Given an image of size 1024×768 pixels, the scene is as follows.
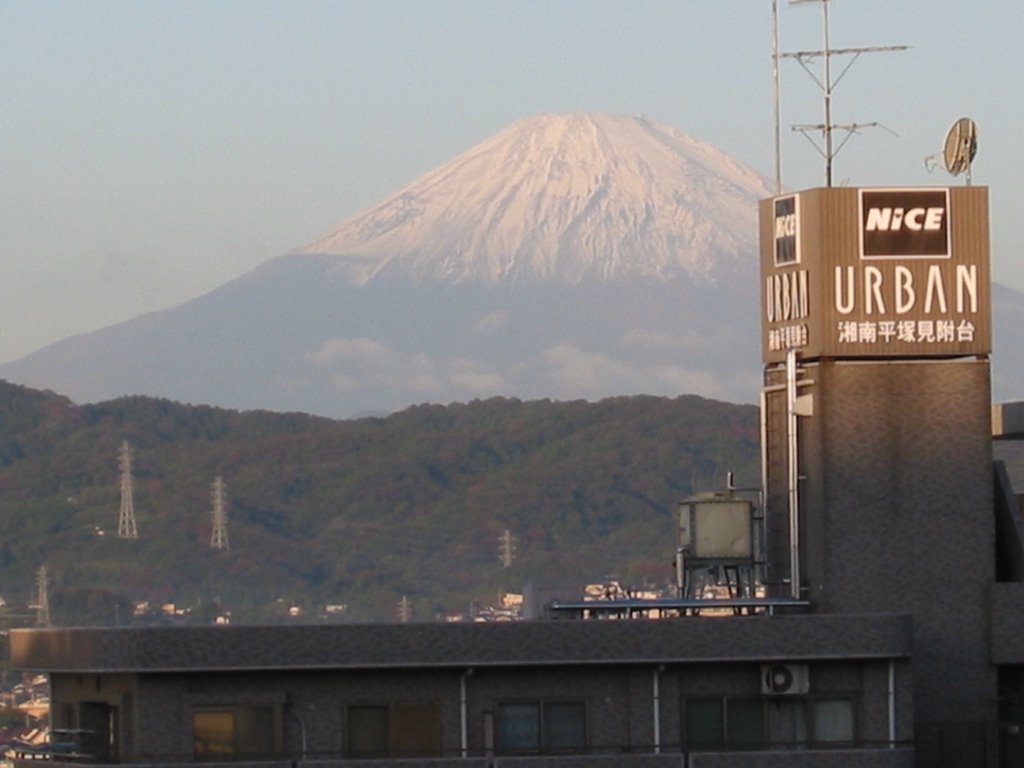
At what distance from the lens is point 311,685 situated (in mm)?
38781

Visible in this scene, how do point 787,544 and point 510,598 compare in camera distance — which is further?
point 510,598

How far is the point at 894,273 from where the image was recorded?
41.4m

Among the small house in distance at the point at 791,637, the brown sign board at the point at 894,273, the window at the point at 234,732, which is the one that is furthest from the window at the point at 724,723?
the window at the point at 234,732

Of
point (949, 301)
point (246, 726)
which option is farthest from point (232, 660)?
point (949, 301)

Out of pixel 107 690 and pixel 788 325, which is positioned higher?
pixel 788 325

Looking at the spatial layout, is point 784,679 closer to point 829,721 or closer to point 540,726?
point 829,721

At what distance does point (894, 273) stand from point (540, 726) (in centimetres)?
832

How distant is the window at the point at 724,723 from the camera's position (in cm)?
3969

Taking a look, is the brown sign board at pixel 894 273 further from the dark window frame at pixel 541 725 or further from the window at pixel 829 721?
the dark window frame at pixel 541 725

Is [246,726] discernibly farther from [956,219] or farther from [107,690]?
[956,219]

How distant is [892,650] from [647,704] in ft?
11.2

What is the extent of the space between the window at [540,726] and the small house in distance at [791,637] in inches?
1.2

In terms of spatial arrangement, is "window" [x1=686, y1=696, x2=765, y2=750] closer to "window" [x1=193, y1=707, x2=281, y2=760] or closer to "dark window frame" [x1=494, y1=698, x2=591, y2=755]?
"dark window frame" [x1=494, y1=698, x2=591, y2=755]

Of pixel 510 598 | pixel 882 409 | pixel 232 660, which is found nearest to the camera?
pixel 232 660
